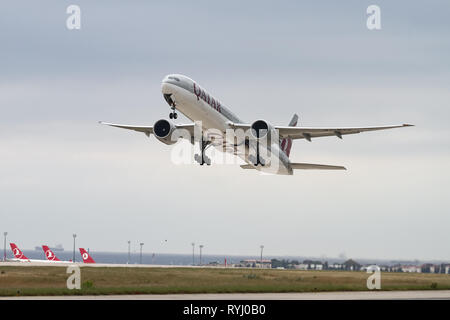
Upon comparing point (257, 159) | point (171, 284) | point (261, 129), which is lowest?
point (171, 284)

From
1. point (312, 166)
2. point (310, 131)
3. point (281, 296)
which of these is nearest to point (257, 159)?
point (310, 131)

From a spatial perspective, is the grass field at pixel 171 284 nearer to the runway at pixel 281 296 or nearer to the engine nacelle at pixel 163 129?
the runway at pixel 281 296

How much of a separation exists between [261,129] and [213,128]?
4003 millimetres

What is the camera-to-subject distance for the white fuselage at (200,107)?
56406mm

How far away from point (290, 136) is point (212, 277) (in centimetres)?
1400

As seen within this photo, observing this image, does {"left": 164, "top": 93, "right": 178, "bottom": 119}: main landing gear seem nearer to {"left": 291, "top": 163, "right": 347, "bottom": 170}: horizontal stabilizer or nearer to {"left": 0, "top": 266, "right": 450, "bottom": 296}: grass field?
{"left": 0, "top": 266, "right": 450, "bottom": 296}: grass field

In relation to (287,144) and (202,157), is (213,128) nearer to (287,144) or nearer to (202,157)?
(202,157)

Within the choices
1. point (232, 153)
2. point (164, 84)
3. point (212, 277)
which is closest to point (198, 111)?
point (164, 84)

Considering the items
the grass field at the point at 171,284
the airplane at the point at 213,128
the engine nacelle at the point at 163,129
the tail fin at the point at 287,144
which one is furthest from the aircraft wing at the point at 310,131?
the tail fin at the point at 287,144

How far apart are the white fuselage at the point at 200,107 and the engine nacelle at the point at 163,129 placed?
278 centimetres

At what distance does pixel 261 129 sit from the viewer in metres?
60.9

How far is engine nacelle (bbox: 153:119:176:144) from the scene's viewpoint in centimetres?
6206
